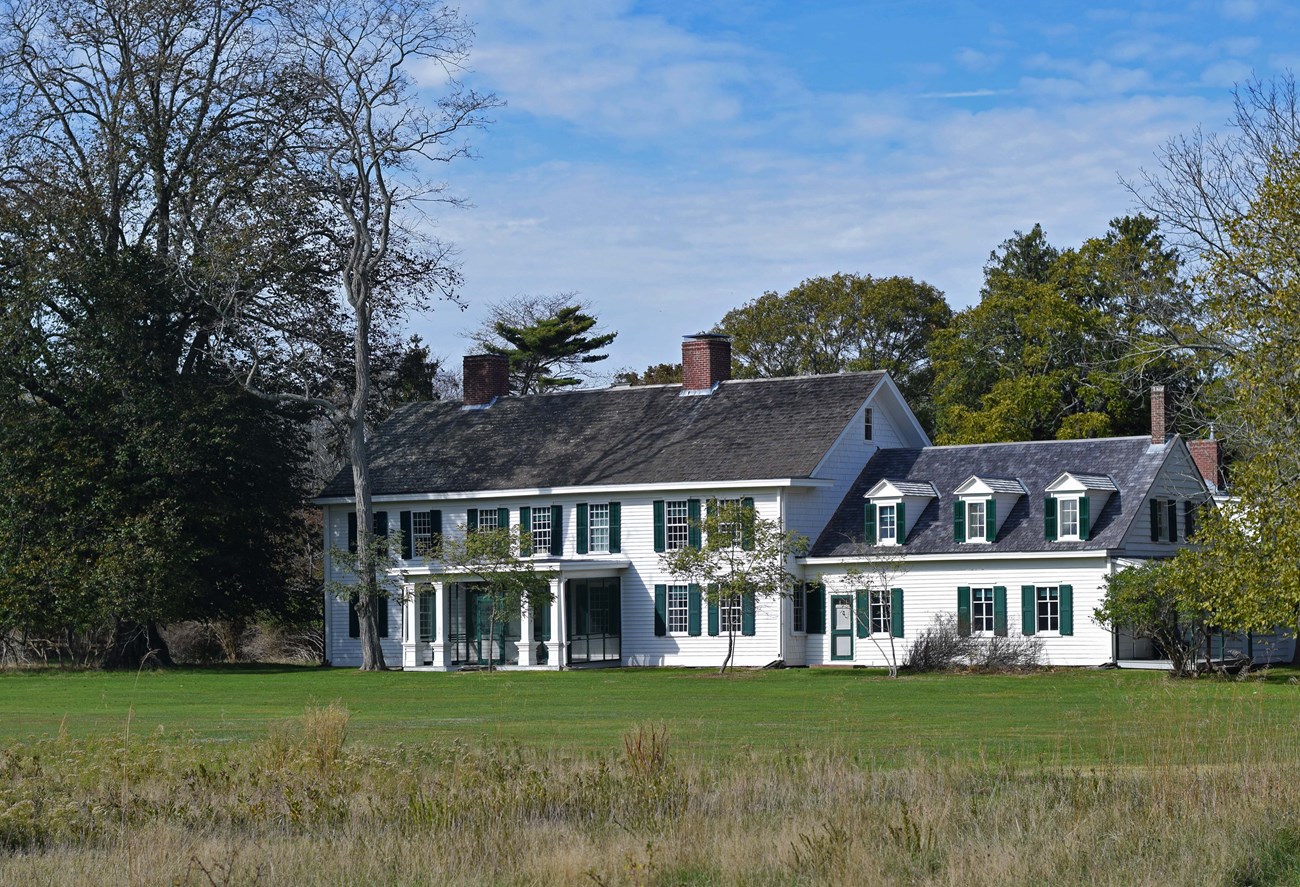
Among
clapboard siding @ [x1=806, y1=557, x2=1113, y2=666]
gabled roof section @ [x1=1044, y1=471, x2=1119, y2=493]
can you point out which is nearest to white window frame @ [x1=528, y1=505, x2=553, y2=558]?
clapboard siding @ [x1=806, y1=557, x2=1113, y2=666]

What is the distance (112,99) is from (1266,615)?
1350 inches

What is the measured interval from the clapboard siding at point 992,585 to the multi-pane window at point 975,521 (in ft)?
2.53

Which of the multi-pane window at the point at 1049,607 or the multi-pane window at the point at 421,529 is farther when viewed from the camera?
the multi-pane window at the point at 421,529

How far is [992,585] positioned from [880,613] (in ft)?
9.23

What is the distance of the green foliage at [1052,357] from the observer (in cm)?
5169

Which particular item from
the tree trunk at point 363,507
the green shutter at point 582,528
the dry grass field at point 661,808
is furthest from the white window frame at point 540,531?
the dry grass field at point 661,808

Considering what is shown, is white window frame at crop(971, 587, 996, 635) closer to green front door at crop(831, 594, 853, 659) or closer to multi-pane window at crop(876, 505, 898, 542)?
multi-pane window at crop(876, 505, 898, 542)

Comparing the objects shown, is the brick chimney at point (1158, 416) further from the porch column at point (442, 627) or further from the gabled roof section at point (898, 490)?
the porch column at point (442, 627)

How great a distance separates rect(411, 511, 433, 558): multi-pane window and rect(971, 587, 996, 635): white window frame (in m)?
14.9

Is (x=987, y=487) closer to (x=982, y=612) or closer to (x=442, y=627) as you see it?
(x=982, y=612)

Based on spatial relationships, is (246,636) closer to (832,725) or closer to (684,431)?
(684,431)

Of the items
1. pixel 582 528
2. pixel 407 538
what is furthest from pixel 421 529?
pixel 582 528

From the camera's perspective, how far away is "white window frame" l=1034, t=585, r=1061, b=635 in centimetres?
3938

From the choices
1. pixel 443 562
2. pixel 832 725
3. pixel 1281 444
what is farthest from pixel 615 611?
pixel 1281 444
